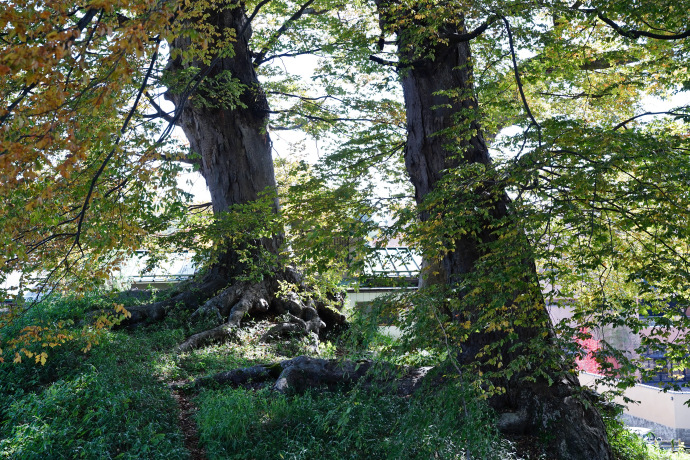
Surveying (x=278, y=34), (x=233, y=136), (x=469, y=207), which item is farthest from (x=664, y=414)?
(x=278, y=34)

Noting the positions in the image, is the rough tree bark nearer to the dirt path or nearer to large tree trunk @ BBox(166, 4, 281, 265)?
large tree trunk @ BBox(166, 4, 281, 265)

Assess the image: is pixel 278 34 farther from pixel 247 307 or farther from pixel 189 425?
pixel 189 425

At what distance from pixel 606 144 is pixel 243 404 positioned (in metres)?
5.03

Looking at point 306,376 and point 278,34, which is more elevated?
point 278,34

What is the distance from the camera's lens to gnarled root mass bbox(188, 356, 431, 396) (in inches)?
309

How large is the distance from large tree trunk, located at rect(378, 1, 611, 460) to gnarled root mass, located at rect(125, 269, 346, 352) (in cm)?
471

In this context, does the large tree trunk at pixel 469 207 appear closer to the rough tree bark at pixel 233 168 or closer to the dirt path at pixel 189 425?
the dirt path at pixel 189 425

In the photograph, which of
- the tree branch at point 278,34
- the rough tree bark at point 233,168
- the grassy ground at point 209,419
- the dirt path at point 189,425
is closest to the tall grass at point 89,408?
the grassy ground at point 209,419

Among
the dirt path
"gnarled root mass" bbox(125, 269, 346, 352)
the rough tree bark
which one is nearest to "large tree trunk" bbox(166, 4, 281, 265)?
the rough tree bark

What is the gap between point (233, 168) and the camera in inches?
470

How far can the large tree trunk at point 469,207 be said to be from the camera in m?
6.51

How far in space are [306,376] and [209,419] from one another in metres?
1.89

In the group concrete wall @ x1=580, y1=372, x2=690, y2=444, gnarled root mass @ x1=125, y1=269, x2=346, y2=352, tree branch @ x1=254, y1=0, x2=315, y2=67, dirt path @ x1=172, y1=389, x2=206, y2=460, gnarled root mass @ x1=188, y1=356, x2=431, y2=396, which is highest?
tree branch @ x1=254, y1=0, x2=315, y2=67

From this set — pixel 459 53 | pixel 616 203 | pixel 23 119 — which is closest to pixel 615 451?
pixel 616 203
